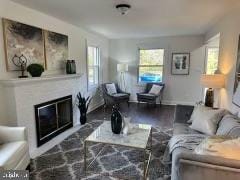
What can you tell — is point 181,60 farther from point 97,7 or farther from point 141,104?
point 97,7

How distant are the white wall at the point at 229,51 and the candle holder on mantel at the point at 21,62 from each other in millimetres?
3374

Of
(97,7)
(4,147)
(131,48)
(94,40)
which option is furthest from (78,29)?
(4,147)

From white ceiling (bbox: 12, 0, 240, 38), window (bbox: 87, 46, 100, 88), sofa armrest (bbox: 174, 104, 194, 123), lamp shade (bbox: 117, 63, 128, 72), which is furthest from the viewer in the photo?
lamp shade (bbox: 117, 63, 128, 72)

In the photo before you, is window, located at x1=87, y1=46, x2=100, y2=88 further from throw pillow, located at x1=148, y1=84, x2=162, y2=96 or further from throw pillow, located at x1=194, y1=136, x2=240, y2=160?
throw pillow, located at x1=194, y1=136, x2=240, y2=160

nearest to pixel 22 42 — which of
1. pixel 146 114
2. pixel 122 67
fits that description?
pixel 146 114

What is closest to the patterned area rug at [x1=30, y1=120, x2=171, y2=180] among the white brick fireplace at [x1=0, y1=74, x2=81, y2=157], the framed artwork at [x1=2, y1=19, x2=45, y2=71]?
the white brick fireplace at [x1=0, y1=74, x2=81, y2=157]

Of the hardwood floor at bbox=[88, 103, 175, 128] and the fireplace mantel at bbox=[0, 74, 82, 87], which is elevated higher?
the fireplace mantel at bbox=[0, 74, 82, 87]

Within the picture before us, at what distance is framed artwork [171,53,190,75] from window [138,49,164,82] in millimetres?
414

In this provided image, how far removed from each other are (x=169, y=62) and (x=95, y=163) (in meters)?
4.54

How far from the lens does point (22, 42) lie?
2777 millimetres

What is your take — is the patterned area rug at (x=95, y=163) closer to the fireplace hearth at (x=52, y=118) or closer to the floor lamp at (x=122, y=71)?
the fireplace hearth at (x=52, y=118)

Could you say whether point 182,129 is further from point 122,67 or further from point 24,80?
point 122,67

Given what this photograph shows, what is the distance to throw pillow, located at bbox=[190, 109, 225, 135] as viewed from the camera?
2.36 meters

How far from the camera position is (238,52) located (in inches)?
105
